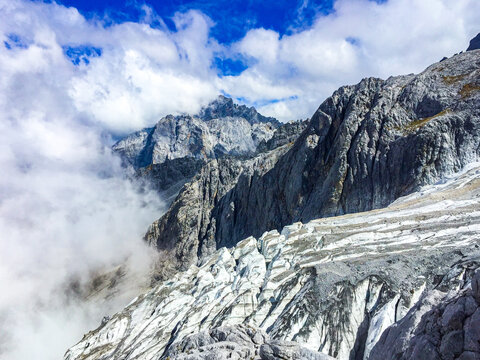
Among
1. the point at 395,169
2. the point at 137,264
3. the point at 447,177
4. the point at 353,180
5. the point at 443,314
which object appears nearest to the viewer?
the point at 443,314

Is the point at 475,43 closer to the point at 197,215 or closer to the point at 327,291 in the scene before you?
the point at 197,215

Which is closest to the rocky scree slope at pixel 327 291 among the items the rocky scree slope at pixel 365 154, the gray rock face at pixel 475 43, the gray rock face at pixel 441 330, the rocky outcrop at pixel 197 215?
the gray rock face at pixel 441 330

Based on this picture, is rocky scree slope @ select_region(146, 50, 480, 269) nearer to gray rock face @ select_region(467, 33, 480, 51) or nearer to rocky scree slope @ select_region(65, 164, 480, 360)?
rocky scree slope @ select_region(65, 164, 480, 360)

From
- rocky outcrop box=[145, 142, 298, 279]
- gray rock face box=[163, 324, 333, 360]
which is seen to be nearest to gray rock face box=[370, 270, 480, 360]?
gray rock face box=[163, 324, 333, 360]

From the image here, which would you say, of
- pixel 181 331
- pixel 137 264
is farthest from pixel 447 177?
pixel 137 264

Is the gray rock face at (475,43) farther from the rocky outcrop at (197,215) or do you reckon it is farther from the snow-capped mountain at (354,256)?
the rocky outcrop at (197,215)

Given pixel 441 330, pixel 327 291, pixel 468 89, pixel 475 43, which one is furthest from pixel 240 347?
pixel 475 43

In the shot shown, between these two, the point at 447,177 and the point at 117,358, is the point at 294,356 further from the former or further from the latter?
the point at 447,177
